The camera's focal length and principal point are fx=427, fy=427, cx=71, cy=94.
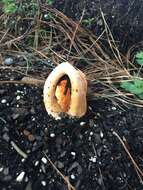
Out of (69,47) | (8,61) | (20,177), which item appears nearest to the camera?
(20,177)

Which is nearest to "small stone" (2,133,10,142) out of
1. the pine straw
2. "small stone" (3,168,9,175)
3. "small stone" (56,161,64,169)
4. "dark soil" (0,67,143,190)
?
"dark soil" (0,67,143,190)

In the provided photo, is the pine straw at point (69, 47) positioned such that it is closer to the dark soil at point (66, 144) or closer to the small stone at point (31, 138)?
the dark soil at point (66, 144)

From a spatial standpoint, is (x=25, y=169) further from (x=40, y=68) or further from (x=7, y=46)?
(x=7, y=46)

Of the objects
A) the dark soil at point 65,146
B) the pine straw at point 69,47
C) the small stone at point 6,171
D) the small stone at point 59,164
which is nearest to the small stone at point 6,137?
the dark soil at point 65,146

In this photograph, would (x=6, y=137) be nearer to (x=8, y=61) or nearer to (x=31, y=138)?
(x=31, y=138)

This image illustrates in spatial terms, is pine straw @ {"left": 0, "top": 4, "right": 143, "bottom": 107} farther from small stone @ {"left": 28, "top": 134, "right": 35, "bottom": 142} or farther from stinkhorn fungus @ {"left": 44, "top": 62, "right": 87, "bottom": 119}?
small stone @ {"left": 28, "top": 134, "right": 35, "bottom": 142}

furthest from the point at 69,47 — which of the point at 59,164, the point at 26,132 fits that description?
the point at 59,164
